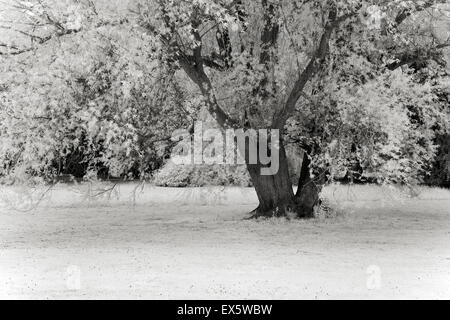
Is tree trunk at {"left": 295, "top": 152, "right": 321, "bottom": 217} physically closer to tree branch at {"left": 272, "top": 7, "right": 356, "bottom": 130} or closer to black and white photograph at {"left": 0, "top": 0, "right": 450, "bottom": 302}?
black and white photograph at {"left": 0, "top": 0, "right": 450, "bottom": 302}

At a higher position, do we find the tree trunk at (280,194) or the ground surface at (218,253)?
the tree trunk at (280,194)

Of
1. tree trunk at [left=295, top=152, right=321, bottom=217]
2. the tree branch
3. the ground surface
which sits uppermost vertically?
the tree branch

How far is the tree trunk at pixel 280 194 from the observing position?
54.4ft

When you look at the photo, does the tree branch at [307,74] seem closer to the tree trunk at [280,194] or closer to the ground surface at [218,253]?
the tree trunk at [280,194]

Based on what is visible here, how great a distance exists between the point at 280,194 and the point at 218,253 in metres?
5.35

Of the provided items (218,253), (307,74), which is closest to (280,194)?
(307,74)

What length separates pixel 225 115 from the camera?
1572 centimetres

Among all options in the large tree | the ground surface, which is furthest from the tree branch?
the ground surface

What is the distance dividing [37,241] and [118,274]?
479 centimetres

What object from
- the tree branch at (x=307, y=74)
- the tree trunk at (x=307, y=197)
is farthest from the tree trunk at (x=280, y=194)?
the tree branch at (x=307, y=74)

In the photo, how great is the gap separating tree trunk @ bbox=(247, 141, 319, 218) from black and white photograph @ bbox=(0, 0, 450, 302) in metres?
0.04

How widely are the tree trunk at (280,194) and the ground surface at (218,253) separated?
2.00 ft

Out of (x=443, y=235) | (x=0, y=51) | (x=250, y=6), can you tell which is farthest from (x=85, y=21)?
(x=443, y=235)

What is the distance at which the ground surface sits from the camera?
8.50m
